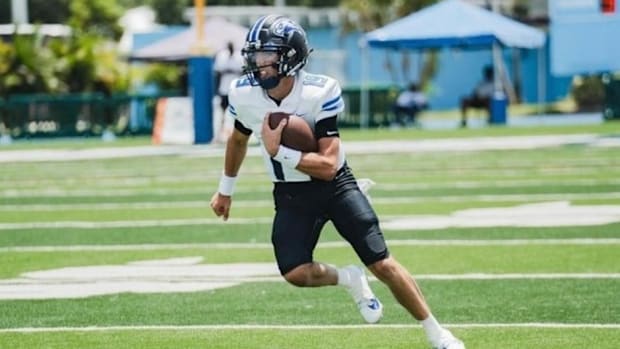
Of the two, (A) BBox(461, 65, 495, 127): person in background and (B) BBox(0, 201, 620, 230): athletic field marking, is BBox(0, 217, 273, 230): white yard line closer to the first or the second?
(B) BBox(0, 201, 620, 230): athletic field marking

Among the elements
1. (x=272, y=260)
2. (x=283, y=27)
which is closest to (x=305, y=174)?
(x=283, y=27)

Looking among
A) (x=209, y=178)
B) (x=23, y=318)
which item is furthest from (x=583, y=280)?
(x=209, y=178)

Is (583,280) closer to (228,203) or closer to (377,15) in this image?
(228,203)

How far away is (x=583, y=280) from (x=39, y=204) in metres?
8.08

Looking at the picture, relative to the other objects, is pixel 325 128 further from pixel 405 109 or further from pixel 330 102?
pixel 405 109

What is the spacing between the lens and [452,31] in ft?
101

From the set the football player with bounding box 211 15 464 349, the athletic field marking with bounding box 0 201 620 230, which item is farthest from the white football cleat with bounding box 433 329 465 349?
the athletic field marking with bounding box 0 201 620 230

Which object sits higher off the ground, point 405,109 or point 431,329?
point 431,329

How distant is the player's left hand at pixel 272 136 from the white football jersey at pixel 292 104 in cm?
14

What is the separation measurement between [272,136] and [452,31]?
955 inches

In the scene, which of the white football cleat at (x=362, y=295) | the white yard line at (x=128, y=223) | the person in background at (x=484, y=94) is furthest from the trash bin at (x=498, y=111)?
the white football cleat at (x=362, y=295)

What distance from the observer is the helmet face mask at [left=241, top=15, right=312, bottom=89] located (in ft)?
23.0

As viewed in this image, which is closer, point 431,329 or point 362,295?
point 431,329

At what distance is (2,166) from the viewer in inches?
907
